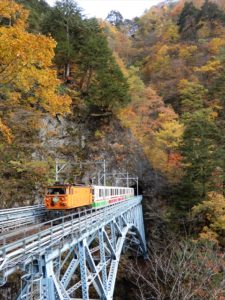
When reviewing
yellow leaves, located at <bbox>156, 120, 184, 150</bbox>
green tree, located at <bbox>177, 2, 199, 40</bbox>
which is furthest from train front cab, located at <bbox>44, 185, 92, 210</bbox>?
green tree, located at <bbox>177, 2, 199, 40</bbox>

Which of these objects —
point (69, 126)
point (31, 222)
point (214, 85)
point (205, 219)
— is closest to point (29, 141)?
point (69, 126)

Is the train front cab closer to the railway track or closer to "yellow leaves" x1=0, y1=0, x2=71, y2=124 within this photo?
the railway track

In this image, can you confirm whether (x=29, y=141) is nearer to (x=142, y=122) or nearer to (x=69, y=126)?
(x=69, y=126)

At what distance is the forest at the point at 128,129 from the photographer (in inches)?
520

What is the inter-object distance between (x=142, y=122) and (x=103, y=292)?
97.3 feet

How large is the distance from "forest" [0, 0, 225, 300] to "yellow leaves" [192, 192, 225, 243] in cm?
9

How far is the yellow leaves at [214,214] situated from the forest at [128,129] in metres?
0.09

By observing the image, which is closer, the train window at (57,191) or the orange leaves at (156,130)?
the train window at (57,191)

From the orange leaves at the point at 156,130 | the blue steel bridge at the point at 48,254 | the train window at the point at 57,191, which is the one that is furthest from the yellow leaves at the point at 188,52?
the train window at the point at 57,191

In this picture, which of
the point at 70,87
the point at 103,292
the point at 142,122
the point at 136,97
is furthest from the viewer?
the point at 136,97

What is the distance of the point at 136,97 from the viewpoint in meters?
44.2

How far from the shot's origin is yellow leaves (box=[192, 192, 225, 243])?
77.1 feet

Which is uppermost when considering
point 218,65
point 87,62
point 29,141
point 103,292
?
point 218,65

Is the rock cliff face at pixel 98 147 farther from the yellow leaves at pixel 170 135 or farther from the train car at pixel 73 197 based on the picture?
the train car at pixel 73 197
